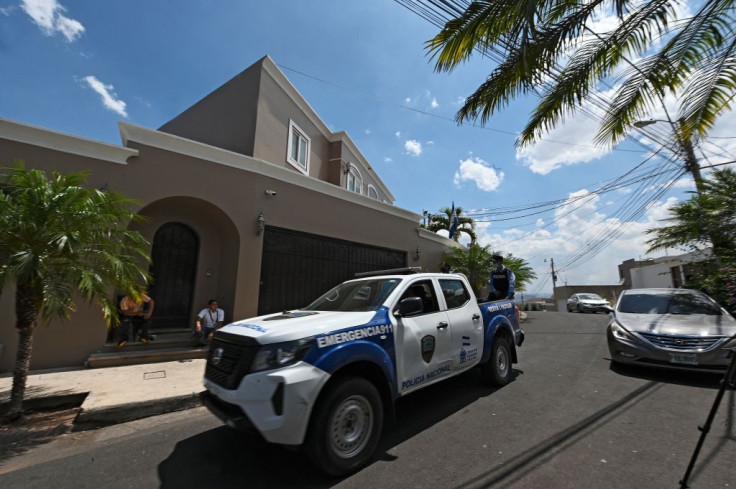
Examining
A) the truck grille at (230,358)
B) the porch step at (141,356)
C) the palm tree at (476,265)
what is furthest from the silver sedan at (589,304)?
the truck grille at (230,358)

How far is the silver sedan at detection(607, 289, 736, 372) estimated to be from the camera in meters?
4.87

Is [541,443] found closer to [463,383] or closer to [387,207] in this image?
[463,383]

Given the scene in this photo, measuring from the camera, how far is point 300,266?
32.7ft

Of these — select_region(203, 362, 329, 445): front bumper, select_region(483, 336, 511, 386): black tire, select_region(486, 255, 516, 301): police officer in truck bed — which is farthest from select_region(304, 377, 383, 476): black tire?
select_region(486, 255, 516, 301): police officer in truck bed

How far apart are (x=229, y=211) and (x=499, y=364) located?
7.04 meters

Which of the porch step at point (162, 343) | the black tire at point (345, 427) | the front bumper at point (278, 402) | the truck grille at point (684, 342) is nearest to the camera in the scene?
the front bumper at point (278, 402)

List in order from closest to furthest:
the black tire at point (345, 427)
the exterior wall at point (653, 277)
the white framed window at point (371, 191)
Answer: the black tire at point (345, 427) < the white framed window at point (371, 191) < the exterior wall at point (653, 277)

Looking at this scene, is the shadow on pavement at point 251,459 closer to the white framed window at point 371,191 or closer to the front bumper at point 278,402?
the front bumper at point 278,402

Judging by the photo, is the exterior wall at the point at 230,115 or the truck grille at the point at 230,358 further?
the exterior wall at the point at 230,115

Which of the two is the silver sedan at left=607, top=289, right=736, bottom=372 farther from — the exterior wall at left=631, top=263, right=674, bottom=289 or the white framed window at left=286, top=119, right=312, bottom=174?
the exterior wall at left=631, top=263, right=674, bottom=289

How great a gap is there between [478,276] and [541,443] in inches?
501

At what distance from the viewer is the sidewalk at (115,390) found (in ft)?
14.1

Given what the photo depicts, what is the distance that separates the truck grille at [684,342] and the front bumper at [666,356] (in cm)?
7

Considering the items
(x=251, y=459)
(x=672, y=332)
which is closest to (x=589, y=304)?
(x=672, y=332)
